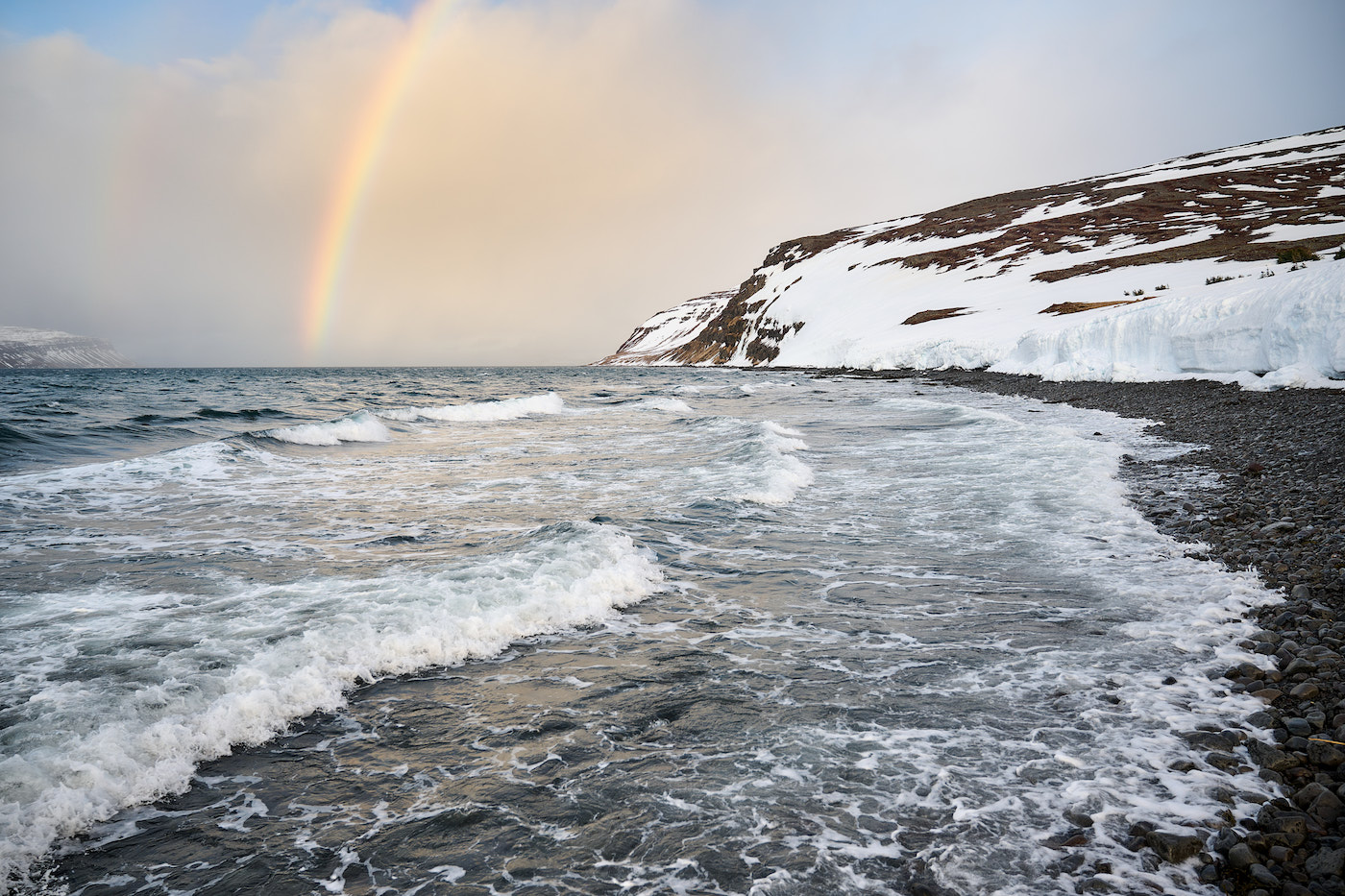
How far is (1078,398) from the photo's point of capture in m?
24.4

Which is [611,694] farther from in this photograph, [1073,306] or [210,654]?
[1073,306]

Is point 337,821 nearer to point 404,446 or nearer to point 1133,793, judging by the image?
point 1133,793

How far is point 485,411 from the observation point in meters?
32.9

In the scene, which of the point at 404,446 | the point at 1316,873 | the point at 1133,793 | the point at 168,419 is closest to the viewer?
the point at 1316,873

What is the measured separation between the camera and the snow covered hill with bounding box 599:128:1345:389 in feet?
67.2

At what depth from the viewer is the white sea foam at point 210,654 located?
4051 mm

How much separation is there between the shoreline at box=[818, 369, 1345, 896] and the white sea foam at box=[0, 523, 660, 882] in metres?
5.49

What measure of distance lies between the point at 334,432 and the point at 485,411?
10.7 meters

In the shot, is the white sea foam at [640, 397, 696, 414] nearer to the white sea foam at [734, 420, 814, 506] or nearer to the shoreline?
the white sea foam at [734, 420, 814, 506]

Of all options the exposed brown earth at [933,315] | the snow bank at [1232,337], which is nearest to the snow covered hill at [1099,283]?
the snow bank at [1232,337]

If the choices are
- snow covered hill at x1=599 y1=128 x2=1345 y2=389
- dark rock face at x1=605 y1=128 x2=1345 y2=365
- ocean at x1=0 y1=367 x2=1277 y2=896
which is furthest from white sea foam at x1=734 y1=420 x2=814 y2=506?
dark rock face at x1=605 y1=128 x2=1345 y2=365

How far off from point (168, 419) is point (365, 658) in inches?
1101

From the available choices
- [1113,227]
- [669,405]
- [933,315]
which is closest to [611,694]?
[669,405]

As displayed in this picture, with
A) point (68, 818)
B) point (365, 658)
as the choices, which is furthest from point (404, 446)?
point (68, 818)
